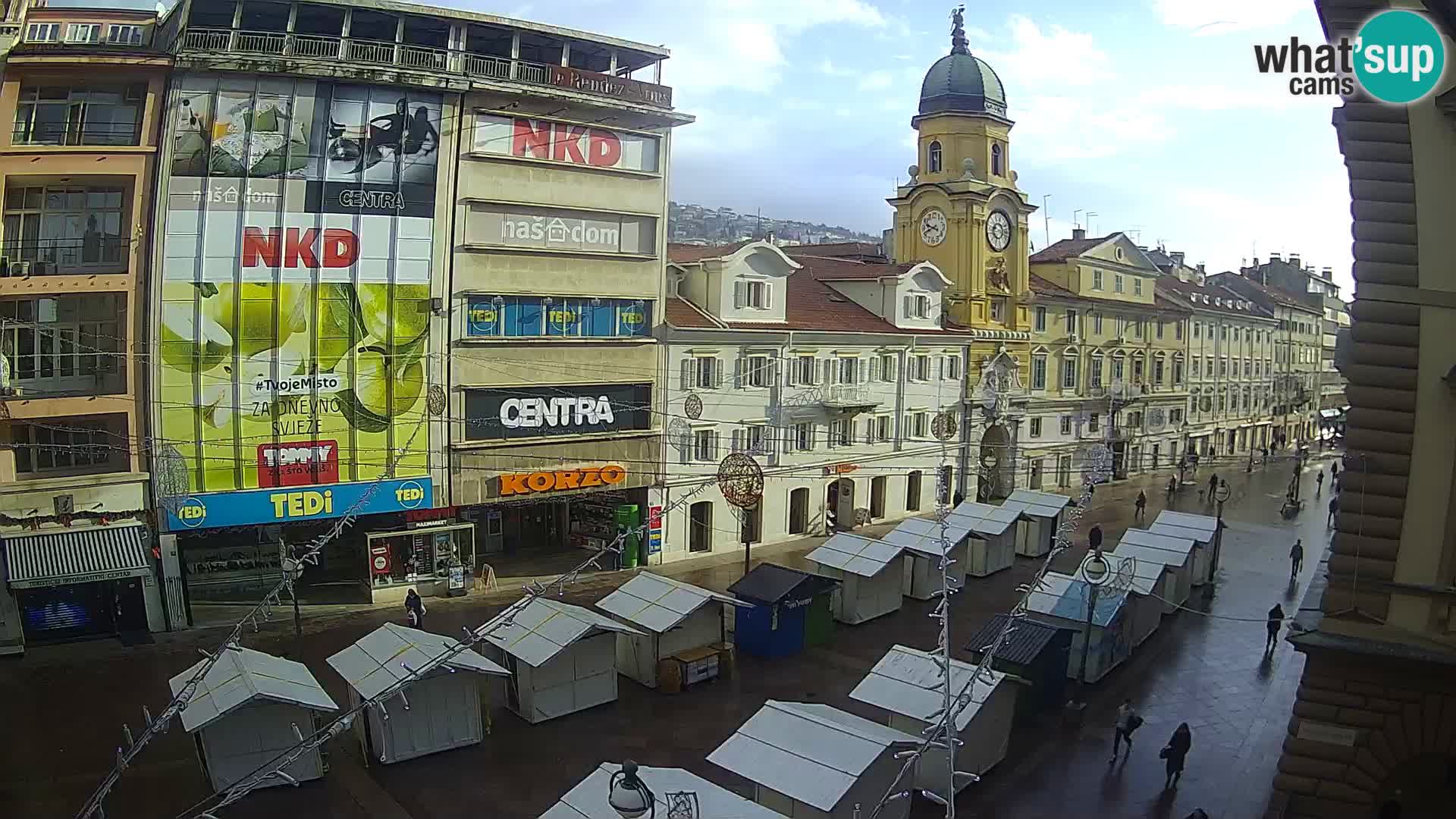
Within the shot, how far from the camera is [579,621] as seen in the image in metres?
22.7

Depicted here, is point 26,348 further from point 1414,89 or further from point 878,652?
point 1414,89

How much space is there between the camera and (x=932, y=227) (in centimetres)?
5091

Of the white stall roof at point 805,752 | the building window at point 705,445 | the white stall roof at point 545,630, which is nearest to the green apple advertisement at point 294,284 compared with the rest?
the white stall roof at point 545,630

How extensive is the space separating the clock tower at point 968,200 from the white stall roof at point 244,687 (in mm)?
37872

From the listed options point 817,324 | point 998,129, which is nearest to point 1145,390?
point 998,129

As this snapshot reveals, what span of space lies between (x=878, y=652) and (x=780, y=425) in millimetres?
14770

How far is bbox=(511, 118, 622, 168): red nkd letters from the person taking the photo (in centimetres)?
3259

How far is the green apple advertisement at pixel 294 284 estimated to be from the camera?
28.3 meters

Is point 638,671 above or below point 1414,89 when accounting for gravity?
below

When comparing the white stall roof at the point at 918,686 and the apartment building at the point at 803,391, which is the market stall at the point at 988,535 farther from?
the white stall roof at the point at 918,686

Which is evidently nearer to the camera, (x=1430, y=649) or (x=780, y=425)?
(x=1430, y=649)

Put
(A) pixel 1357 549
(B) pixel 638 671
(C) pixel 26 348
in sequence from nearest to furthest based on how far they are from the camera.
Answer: (A) pixel 1357 549
(B) pixel 638 671
(C) pixel 26 348

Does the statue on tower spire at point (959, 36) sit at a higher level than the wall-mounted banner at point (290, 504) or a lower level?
higher

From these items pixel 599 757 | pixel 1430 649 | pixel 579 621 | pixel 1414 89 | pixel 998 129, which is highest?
pixel 998 129
